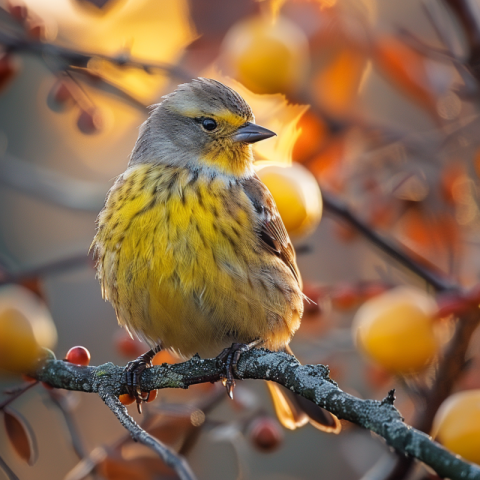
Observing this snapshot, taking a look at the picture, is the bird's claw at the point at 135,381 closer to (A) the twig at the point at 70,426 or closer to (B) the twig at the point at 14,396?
(A) the twig at the point at 70,426

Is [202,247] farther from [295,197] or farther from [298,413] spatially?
[298,413]

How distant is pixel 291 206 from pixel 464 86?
116 cm

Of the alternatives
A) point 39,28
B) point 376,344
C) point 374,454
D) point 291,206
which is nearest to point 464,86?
point 291,206

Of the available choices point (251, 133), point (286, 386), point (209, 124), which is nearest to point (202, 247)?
point (251, 133)

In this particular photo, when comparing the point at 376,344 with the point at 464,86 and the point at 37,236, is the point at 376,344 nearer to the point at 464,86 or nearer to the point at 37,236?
the point at 464,86

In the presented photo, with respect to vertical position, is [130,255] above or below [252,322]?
above

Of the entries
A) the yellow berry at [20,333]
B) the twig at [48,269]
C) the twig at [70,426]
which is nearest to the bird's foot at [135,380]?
the twig at [70,426]

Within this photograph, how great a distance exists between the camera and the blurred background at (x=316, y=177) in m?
2.85

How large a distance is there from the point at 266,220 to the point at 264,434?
110cm

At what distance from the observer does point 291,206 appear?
10.1 feet

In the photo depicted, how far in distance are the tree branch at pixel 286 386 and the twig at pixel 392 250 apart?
82 cm

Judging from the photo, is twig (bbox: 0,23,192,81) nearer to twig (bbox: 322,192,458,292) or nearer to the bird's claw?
twig (bbox: 322,192,458,292)

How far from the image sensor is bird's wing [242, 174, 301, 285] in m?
3.69

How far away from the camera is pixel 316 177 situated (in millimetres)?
3889
